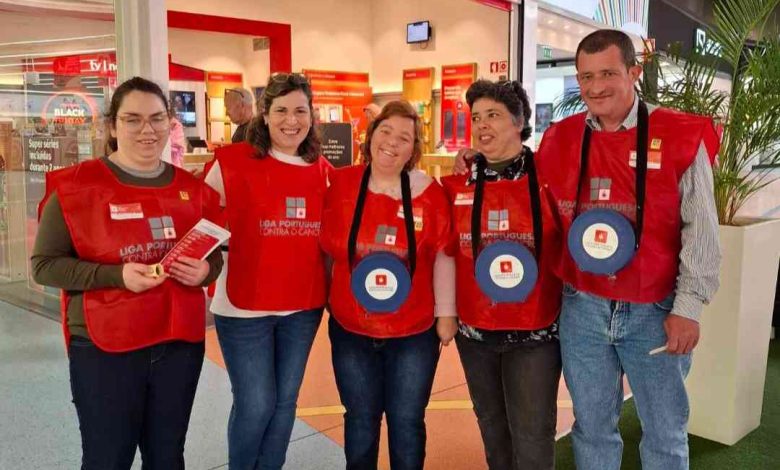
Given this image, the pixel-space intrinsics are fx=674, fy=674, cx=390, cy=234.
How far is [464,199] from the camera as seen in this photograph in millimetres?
2098

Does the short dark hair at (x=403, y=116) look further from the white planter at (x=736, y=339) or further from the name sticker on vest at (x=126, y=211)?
the white planter at (x=736, y=339)

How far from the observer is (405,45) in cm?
1012

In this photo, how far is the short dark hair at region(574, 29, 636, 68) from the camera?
1.91 metres

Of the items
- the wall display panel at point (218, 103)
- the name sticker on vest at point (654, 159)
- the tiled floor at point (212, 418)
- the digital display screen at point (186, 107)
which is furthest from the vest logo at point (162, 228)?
the wall display panel at point (218, 103)

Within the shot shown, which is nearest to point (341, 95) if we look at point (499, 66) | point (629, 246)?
point (499, 66)

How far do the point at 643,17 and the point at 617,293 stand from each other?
340 inches

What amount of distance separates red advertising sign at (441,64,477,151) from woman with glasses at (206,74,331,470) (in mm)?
6956

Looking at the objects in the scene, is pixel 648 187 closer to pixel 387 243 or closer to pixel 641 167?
pixel 641 167

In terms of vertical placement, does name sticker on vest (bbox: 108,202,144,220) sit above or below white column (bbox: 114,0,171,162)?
below

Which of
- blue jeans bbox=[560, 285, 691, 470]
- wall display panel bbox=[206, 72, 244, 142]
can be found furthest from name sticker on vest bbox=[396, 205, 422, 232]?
wall display panel bbox=[206, 72, 244, 142]

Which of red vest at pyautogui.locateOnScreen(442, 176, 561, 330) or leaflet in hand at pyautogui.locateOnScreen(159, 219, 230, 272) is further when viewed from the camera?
red vest at pyautogui.locateOnScreen(442, 176, 561, 330)

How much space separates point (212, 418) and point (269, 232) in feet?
5.58

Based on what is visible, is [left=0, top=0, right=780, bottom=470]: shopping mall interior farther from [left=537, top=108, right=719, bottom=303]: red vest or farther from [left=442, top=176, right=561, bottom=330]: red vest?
[left=537, top=108, right=719, bottom=303]: red vest

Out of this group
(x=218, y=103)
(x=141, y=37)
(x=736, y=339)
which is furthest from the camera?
(x=218, y=103)
